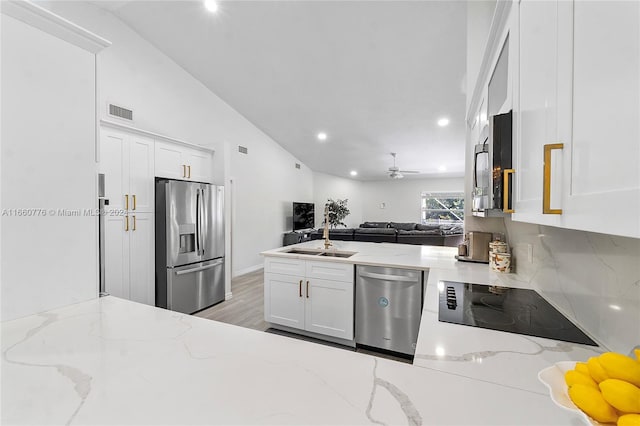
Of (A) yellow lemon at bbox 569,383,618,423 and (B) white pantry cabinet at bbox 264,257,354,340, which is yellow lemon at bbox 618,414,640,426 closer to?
(A) yellow lemon at bbox 569,383,618,423

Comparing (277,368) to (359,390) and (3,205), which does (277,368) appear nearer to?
(359,390)

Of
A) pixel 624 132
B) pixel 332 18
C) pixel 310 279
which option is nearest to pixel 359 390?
pixel 624 132

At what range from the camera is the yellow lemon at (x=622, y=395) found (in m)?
0.42

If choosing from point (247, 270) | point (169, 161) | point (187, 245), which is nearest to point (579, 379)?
point (187, 245)

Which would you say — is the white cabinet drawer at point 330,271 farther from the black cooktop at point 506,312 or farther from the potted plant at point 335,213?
the potted plant at point 335,213

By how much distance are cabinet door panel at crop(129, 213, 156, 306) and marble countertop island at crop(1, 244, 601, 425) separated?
2505 mm

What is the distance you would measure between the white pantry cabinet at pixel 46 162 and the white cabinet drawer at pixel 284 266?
172cm

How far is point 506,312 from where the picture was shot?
1.17 metres

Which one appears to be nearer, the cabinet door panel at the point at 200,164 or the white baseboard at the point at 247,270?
the cabinet door panel at the point at 200,164

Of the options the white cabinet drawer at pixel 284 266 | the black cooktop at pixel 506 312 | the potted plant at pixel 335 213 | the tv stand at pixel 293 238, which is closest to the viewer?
the black cooktop at pixel 506 312

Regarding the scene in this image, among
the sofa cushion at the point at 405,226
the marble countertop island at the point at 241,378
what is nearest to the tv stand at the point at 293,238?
the sofa cushion at the point at 405,226

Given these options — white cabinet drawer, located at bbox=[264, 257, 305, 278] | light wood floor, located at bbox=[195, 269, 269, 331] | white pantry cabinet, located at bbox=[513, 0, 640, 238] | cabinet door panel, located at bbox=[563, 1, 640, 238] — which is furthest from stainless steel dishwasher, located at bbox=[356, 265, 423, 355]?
cabinet door panel, located at bbox=[563, 1, 640, 238]

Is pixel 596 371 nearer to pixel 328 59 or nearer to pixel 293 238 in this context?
pixel 328 59

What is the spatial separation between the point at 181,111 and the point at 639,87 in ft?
16.2
